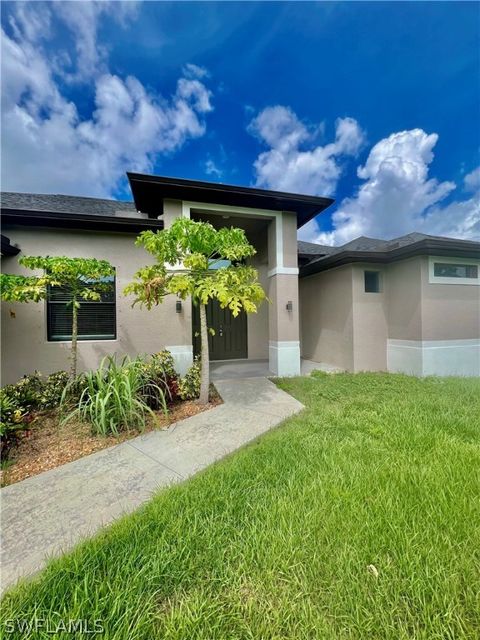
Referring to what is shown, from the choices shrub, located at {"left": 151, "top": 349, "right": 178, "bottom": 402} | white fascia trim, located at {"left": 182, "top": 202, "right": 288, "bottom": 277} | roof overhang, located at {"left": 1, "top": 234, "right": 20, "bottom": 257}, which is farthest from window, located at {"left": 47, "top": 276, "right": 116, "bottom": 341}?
white fascia trim, located at {"left": 182, "top": 202, "right": 288, "bottom": 277}

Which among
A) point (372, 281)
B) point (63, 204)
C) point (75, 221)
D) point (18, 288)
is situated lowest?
point (18, 288)

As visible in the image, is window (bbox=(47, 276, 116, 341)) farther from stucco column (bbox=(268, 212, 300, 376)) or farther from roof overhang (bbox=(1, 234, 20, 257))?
stucco column (bbox=(268, 212, 300, 376))

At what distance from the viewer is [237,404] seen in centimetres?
515

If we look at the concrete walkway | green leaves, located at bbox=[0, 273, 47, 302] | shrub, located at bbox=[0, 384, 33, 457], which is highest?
green leaves, located at bbox=[0, 273, 47, 302]

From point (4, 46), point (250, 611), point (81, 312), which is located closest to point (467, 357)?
point (250, 611)

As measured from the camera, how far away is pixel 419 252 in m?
7.21

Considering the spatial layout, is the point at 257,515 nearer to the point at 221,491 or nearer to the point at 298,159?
the point at 221,491

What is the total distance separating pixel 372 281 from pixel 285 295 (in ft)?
11.0

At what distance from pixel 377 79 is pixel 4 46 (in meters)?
10.5

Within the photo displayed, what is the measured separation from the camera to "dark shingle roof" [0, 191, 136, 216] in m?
7.12

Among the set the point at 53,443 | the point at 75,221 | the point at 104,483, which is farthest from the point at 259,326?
the point at 104,483

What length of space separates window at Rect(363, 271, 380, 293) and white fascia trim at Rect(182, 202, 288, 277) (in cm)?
315

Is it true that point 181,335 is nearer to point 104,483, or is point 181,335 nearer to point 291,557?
point 104,483

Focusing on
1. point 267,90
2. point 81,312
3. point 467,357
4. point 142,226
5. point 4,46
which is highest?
point 267,90
